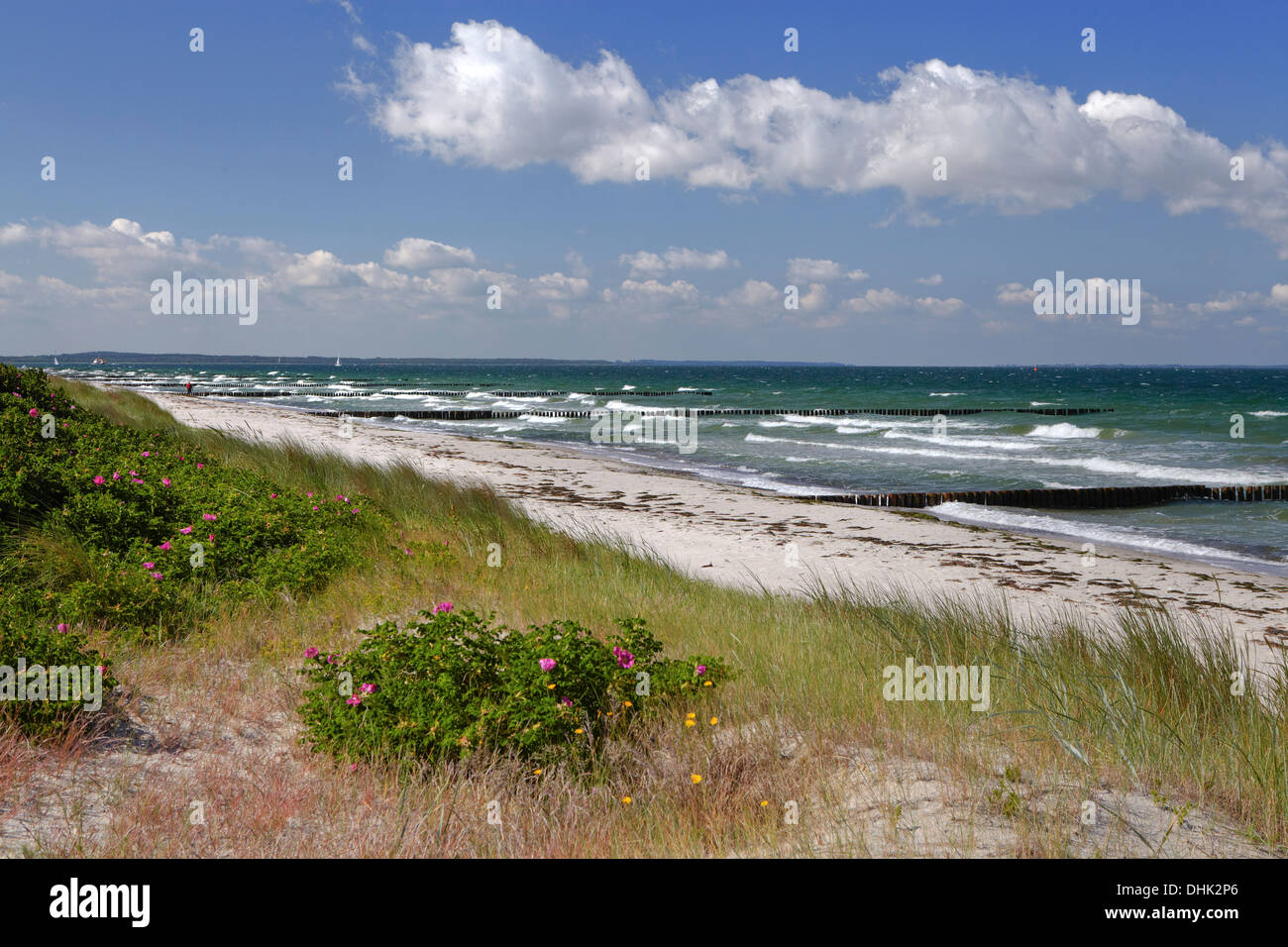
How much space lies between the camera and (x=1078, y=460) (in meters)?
28.8

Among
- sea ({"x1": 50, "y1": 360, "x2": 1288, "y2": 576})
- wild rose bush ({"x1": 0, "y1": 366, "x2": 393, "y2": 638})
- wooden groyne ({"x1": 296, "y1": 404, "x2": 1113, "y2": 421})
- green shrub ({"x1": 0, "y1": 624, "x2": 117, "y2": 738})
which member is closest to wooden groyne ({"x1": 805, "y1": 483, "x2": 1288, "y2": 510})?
sea ({"x1": 50, "y1": 360, "x2": 1288, "y2": 576})

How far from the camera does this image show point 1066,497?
1948 cm

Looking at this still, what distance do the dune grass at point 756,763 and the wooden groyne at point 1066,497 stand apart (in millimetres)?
13225

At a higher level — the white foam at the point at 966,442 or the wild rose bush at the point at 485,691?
the white foam at the point at 966,442

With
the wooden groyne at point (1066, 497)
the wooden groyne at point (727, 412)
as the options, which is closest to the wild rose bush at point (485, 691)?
the wooden groyne at point (1066, 497)

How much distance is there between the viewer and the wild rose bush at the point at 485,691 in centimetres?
407

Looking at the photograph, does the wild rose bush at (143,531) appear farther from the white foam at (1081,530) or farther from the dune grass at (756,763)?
the white foam at (1081,530)

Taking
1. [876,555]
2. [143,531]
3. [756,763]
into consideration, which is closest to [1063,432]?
[876,555]

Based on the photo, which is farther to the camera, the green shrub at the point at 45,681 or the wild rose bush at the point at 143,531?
the wild rose bush at the point at 143,531

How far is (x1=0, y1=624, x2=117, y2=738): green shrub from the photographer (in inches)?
166

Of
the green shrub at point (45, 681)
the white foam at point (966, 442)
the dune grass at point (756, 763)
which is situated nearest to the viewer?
the dune grass at point (756, 763)

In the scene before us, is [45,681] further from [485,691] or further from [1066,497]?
[1066,497]

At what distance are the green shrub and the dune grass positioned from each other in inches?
11.0
